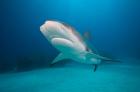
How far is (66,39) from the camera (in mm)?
1419

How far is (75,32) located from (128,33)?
3.47 meters

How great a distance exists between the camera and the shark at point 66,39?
1315mm

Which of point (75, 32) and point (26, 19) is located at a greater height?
point (26, 19)

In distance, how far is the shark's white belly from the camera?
1.31m

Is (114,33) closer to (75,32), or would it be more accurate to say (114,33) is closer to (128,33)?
(128,33)

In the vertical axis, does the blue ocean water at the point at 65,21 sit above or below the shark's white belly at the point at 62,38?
above

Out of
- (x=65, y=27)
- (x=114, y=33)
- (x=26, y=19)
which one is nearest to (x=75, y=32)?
(x=65, y=27)

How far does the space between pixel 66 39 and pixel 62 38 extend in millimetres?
36

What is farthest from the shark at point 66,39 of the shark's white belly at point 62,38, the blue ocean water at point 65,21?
the blue ocean water at point 65,21

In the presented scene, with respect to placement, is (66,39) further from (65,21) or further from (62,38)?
(65,21)

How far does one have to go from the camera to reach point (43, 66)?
4.73m

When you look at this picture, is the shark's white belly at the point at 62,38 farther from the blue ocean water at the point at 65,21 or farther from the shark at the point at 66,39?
the blue ocean water at the point at 65,21

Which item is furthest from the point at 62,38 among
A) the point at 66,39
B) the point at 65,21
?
the point at 65,21

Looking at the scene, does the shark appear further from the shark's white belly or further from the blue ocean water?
the blue ocean water
